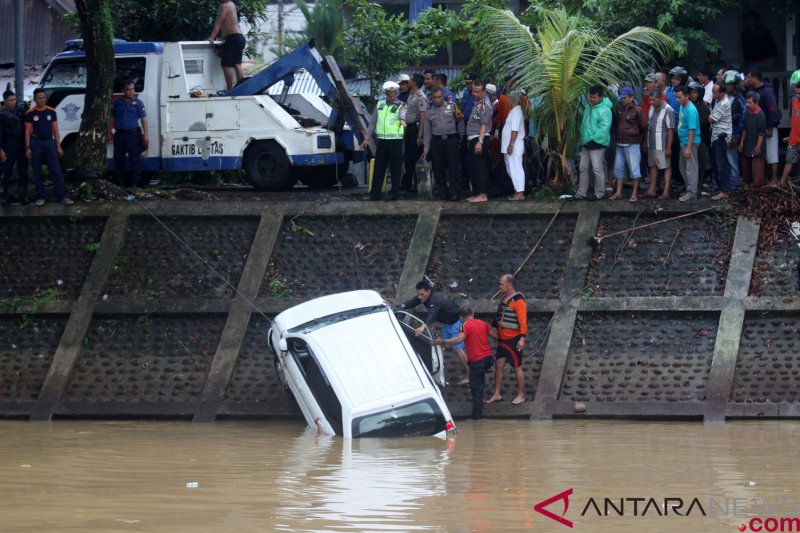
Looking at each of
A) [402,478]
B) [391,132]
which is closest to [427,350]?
[402,478]

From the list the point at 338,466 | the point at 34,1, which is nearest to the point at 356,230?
the point at 338,466

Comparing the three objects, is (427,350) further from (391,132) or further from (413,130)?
(413,130)

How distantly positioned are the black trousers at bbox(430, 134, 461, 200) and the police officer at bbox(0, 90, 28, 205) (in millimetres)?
6325

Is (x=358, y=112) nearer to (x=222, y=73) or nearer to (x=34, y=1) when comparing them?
(x=222, y=73)

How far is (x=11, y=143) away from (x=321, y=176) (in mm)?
5143

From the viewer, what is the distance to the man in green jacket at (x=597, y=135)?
1742 cm

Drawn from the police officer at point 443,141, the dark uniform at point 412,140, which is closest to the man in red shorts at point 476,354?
the police officer at point 443,141

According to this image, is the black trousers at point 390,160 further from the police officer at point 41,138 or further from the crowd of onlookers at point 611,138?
the police officer at point 41,138

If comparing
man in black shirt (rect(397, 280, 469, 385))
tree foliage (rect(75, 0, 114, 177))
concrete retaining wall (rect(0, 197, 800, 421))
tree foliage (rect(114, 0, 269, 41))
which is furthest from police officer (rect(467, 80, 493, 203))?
tree foliage (rect(114, 0, 269, 41))

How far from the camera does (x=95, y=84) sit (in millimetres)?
18922

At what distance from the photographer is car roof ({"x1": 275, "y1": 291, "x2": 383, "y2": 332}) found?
14.1 m

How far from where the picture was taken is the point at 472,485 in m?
10.9

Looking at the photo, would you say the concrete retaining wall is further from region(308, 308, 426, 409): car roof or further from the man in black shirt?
region(308, 308, 426, 409): car roof

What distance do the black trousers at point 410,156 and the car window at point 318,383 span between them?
5601 mm
